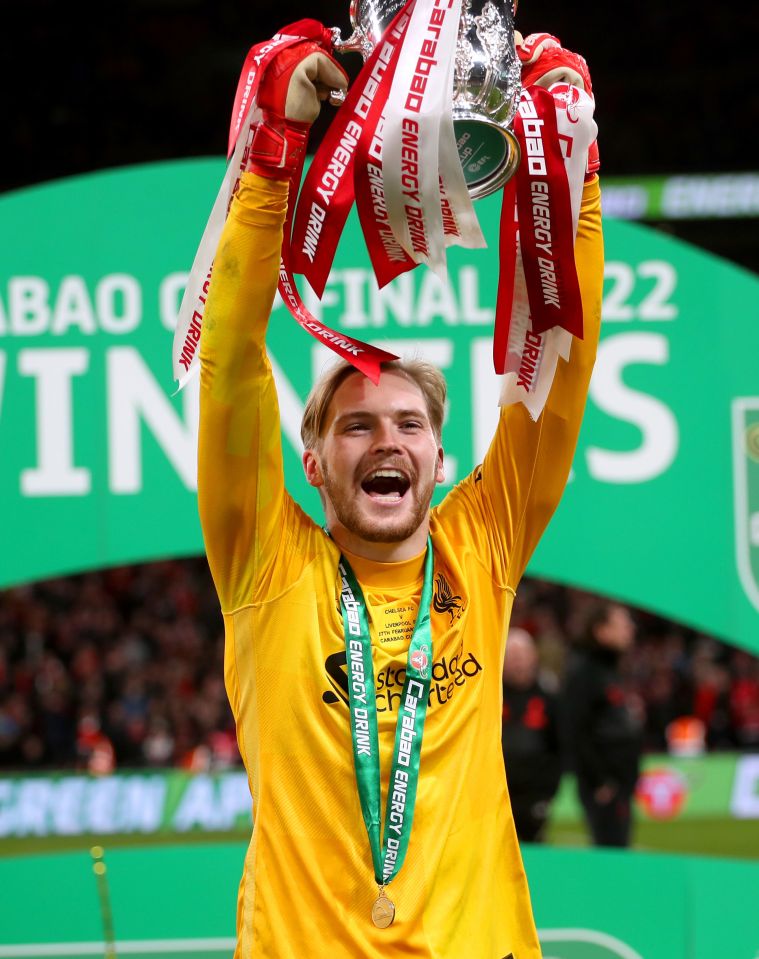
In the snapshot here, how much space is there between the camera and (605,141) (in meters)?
15.8

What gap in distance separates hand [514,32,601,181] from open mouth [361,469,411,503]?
2.35 feet

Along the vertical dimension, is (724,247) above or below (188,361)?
above

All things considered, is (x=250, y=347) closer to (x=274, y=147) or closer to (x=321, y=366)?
(x=274, y=147)

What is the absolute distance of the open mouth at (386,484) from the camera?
2600mm

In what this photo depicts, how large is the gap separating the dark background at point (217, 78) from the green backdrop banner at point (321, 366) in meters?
10.2

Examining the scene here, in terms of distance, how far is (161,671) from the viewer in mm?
14359

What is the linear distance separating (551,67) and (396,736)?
132 centimetres

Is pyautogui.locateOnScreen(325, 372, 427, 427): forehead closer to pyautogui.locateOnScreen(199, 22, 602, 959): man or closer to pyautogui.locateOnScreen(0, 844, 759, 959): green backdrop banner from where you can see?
pyautogui.locateOnScreen(199, 22, 602, 959): man

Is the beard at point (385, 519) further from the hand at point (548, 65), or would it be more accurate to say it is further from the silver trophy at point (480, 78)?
the hand at point (548, 65)

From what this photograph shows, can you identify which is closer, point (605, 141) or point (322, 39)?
point (322, 39)

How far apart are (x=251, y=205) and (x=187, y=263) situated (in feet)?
A: 9.29

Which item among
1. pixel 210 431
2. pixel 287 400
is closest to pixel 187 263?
pixel 287 400

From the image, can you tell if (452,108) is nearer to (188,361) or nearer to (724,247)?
(188,361)

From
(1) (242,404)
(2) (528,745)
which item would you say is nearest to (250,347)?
(1) (242,404)
